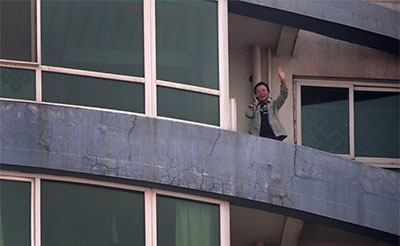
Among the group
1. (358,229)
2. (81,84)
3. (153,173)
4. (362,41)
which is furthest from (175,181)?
(362,41)

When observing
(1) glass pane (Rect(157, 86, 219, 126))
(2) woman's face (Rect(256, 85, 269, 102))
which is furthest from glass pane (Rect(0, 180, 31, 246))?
(2) woman's face (Rect(256, 85, 269, 102))

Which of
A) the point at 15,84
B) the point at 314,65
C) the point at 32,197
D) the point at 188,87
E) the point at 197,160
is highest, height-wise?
the point at 314,65

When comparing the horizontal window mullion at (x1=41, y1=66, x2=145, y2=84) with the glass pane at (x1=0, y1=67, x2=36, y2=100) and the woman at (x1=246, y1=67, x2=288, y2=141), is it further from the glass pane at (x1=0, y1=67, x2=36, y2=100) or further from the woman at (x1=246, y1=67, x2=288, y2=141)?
the woman at (x1=246, y1=67, x2=288, y2=141)

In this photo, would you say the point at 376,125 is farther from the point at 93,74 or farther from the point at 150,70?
the point at 93,74

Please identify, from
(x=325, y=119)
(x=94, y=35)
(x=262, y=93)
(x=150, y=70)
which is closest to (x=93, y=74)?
(x=94, y=35)

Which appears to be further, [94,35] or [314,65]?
[314,65]

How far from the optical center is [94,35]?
63.1 ft

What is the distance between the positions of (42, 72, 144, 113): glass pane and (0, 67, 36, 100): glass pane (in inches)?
7.9

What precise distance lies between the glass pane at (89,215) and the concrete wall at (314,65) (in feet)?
13.6

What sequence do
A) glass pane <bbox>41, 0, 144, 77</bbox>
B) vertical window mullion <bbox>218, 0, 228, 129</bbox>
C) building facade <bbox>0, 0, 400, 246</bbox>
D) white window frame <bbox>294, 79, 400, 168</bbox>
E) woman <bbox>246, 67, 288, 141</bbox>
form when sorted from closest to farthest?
1. building facade <bbox>0, 0, 400, 246</bbox>
2. glass pane <bbox>41, 0, 144, 77</bbox>
3. vertical window mullion <bbox>218, 0, 228, 129</bbox>
4. woman <bbox>246, 67, 288, 141</bbox>
5. white window frame <bbox>294, 79, 400, 168</bbox>

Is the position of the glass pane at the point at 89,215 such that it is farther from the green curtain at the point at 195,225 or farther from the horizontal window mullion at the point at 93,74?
the horizontal window mullion at the point at 93,74

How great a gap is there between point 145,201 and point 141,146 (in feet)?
2.28

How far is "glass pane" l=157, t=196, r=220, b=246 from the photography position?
1891 centimetres

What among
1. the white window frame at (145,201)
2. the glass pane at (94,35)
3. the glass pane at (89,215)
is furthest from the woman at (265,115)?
the glass pane at (89,215)
